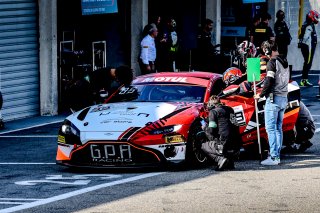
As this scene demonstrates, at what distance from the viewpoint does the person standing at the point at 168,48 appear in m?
29.2

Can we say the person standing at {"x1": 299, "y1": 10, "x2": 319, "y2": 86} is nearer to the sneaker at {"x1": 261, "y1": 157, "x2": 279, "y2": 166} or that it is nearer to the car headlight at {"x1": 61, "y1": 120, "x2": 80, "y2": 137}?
the sneaker at {"x1": 261, "y1": 157, "x2": 279, "y2": 166}

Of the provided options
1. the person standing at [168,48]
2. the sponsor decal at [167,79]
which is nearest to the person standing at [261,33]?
the person standing at [168,48]

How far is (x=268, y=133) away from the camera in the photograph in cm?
1571

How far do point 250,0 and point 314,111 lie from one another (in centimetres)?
1040

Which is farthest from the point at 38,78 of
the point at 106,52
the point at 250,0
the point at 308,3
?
the point at 308,3

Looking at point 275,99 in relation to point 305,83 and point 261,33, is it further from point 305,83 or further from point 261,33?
point 261,33

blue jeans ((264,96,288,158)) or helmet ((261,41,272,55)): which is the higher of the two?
helmet ((261,41,272,55))

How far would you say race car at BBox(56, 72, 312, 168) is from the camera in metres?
14.7

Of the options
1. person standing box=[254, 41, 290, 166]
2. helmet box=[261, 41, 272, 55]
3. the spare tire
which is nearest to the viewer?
person standing box=[254, 41, 290, 166]

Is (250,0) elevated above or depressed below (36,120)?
above

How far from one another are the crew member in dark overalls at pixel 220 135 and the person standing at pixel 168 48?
14101 mm

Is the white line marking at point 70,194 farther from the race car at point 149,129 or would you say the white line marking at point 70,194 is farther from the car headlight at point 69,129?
the car headlight at point 69,129

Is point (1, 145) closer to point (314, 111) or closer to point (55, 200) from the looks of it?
point (55, 200)

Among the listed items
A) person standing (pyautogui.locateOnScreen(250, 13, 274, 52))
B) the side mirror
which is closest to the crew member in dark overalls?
the side mirror
